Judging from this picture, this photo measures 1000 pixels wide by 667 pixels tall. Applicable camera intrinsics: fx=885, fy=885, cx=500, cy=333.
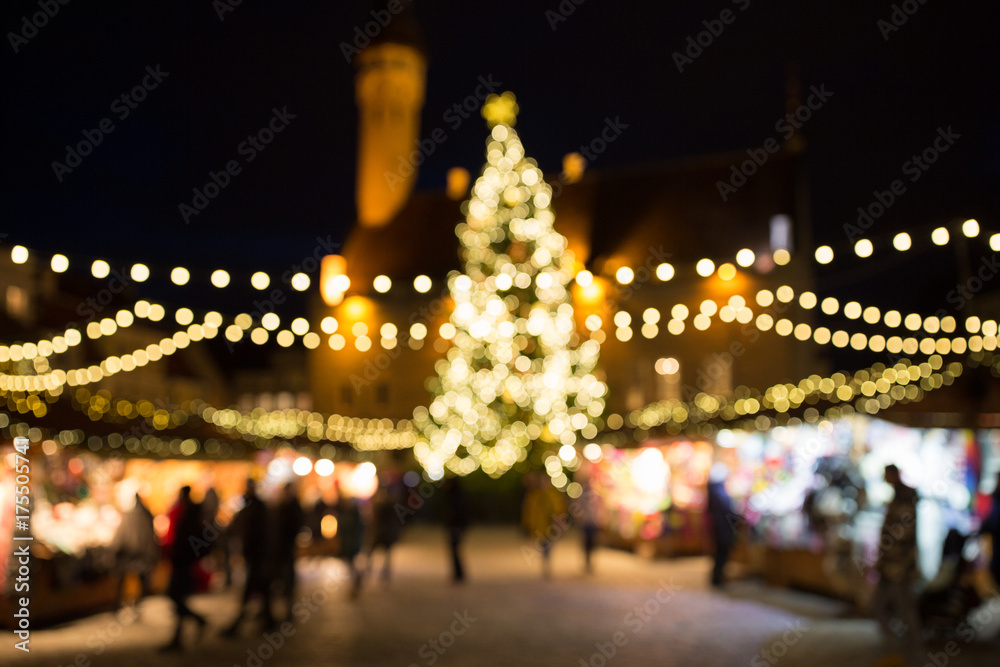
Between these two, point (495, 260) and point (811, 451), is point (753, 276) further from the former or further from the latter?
point (811, 451)

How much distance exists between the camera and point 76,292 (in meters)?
36.2

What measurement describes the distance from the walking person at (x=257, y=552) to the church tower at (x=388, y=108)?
95.3 ft

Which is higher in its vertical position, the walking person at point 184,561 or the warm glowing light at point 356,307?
the warm glowing light at point 356,307

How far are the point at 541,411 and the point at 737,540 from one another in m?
9.92

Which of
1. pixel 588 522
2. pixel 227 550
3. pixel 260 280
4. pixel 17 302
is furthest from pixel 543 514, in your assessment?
pixel 17 302

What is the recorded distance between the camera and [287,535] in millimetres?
10820

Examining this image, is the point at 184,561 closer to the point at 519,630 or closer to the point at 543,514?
the point at 519,630

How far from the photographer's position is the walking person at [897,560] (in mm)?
8117

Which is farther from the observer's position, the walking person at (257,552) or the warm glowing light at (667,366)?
the warm glowing light at (667,366)

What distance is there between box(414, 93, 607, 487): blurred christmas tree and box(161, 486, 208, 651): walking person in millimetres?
14905

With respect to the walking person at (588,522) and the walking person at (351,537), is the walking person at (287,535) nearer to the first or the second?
the walking person at (351,537)

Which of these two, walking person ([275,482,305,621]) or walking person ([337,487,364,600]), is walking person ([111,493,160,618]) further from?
walking person ([337,487,364,600])

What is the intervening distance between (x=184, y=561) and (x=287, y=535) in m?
1.63

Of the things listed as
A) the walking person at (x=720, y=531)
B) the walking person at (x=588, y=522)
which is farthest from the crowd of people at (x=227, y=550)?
the walking person at (x=720, y=531)
